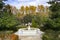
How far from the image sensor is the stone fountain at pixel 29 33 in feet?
21.2

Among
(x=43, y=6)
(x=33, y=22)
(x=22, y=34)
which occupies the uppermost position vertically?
(x=43, y=6)

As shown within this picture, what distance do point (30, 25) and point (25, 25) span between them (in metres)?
0.17

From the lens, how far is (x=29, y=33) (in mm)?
6789

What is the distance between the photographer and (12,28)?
6.67 m

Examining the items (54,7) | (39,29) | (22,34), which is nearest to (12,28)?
(22,34)

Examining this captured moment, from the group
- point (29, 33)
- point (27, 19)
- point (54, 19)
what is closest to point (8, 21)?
point (27, 19)

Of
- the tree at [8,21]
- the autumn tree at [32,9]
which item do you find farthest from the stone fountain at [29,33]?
the autumn tree at [32,9]

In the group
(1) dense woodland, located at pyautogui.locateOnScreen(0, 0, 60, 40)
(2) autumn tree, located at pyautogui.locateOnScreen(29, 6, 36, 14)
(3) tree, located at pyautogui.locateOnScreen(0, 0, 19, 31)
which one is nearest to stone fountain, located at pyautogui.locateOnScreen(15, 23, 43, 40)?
(1) dense woodland, located at pyautogui.locateOnScreen(0, 0, 60, 40)

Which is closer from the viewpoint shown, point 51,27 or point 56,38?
point 56,38

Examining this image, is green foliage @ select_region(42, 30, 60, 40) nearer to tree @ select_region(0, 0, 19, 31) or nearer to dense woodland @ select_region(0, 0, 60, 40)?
dense woodland @ select_region(0, 0, 60, 40)

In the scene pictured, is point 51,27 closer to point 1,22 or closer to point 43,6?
point 43,6

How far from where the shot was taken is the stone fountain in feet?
21.2

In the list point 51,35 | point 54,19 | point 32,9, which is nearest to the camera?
point 51,35

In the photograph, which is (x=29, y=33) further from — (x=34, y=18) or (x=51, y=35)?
(x=51, y=35)
